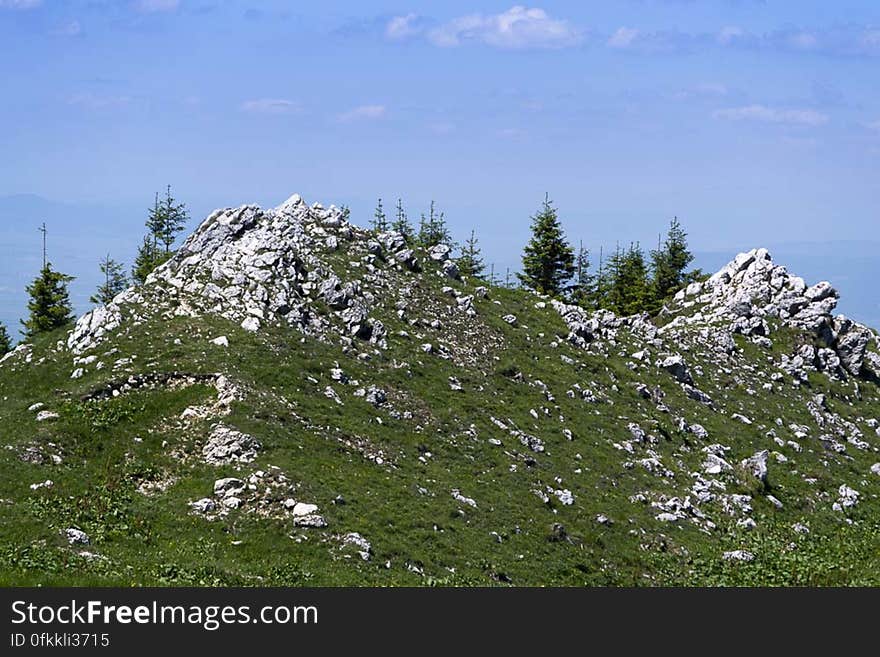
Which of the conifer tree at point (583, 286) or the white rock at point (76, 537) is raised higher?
the conifer tree at point (583, 286)

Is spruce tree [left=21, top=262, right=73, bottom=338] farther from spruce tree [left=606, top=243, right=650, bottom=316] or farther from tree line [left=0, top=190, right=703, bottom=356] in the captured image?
spruce tree [left=606, top=243, right=650, bottom=316]

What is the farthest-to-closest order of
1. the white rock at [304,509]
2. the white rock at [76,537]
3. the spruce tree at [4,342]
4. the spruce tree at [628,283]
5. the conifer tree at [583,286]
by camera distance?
the spruce tree at [628,283], the conifer tree at [583,286], the spruce tree at [4,342], the white rock at [304,509], the white rock at [76,537]

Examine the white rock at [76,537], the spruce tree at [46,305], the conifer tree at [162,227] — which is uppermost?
the conifer tree at [162,227]

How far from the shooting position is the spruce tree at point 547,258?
97688 millimetres

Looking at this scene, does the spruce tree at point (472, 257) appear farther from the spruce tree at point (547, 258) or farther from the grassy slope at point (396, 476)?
the grassy slope at point (396, 476)

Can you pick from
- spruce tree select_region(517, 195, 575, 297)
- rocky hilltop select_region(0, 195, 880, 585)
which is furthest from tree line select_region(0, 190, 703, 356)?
rocky hilltop select_region(0, 195, 880, 585)

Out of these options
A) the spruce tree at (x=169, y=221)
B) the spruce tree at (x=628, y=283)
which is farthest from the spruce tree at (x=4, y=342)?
the spruce tree at (x=628, y=283)

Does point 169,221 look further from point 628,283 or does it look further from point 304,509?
point 304,509

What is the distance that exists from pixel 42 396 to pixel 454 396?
21726 millimetres

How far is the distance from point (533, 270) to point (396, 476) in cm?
6217

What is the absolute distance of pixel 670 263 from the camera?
120000 millimetres

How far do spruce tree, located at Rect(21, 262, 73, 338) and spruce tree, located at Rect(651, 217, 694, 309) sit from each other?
2935 inches

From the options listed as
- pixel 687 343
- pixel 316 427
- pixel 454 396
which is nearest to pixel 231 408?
pixel 316 427

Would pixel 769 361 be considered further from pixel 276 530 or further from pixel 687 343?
pixel 276 530
